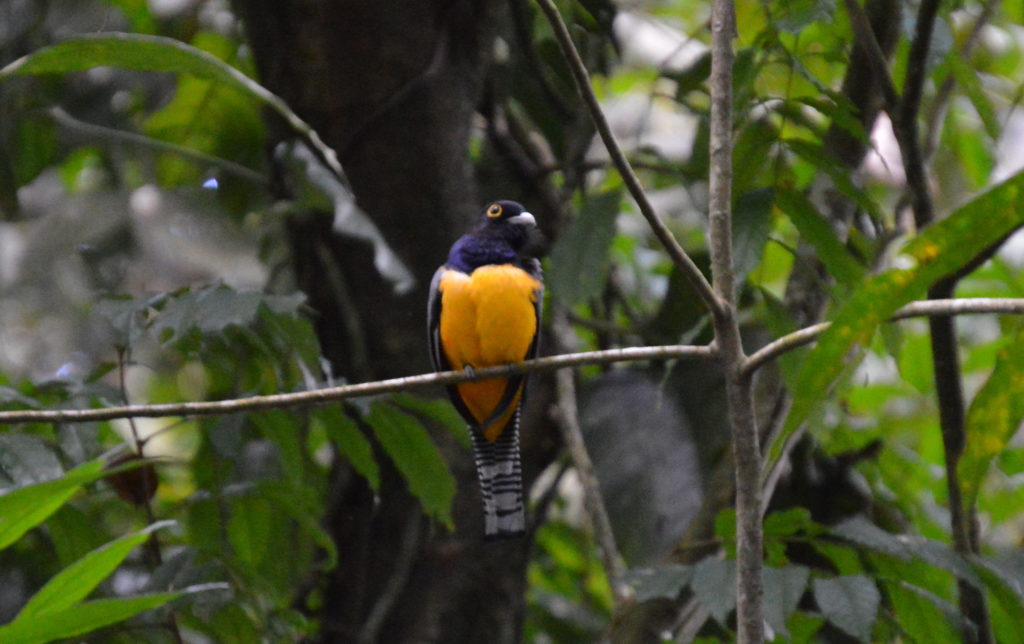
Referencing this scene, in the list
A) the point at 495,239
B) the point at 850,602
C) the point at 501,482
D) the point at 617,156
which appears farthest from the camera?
the point at 495,239

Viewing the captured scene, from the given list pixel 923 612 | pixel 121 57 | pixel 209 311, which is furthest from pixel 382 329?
pixel 923 612

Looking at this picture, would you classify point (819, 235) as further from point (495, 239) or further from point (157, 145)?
point (157, 145)

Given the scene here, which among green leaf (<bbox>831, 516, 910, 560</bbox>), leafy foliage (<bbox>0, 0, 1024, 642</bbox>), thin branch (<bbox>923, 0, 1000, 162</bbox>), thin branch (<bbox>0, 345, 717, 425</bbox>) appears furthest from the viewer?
thin branch (<bbox>923, 0, 1000, 162</bbox>)

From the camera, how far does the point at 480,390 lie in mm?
3654

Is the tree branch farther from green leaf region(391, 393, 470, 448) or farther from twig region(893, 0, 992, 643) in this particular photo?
twig region(893, 0, 992, 643)

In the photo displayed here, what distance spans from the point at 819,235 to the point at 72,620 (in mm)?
1977

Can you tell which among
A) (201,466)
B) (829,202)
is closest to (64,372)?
(201,466)

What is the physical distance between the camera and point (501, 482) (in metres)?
3.34

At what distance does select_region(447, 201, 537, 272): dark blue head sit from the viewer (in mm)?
3508

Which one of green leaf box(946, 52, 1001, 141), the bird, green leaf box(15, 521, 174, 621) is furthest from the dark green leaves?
green leaf box(946, 52, 1001, 141)

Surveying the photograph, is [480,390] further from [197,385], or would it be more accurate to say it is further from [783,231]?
[783,231]

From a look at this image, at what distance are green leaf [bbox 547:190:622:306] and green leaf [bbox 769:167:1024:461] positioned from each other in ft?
5.52

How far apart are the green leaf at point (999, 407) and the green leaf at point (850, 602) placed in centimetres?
88

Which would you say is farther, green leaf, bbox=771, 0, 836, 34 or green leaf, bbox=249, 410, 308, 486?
green leaf, bbox=249, 410, 308, 486
